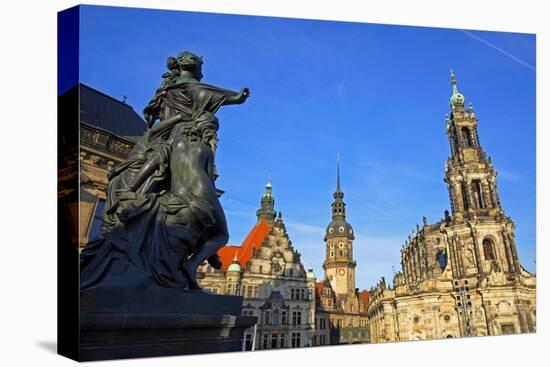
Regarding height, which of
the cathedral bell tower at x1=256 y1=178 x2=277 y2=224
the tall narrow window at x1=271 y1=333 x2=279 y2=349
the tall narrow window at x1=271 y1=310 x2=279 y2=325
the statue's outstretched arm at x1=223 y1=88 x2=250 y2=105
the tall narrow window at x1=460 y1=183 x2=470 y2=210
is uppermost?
the cathedral bell tower at x1=256 y1=178 x2=277 y2=224

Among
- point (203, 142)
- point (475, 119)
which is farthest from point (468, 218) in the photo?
point (203, 142)

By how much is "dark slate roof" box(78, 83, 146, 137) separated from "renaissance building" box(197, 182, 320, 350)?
57.9 feet

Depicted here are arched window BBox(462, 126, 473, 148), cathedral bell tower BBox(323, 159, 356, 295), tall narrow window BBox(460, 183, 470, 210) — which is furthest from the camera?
cathedral bell tower BBox(323, 159, 356, 295)

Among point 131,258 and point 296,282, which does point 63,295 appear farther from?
point 296,282

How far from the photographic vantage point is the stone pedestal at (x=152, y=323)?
212 inches

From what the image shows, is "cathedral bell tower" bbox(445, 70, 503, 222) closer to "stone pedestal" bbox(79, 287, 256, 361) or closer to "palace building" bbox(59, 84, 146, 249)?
"palace building" bbox(59, 84, 146, 249)

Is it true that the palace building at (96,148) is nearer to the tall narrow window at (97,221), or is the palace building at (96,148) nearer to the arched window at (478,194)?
the tall narrow window at (97,221)

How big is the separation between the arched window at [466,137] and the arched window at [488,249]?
9.86 metres

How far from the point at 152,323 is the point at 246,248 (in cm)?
3468

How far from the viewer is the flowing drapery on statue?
19.1 ft

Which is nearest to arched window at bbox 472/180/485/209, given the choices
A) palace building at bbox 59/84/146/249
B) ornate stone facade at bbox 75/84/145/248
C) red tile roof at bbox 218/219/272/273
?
red tile roof at bbox 218/219/272/273

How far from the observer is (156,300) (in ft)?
18.5

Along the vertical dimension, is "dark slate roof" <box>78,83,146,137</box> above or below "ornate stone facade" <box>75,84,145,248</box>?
above

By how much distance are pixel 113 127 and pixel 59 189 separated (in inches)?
337
